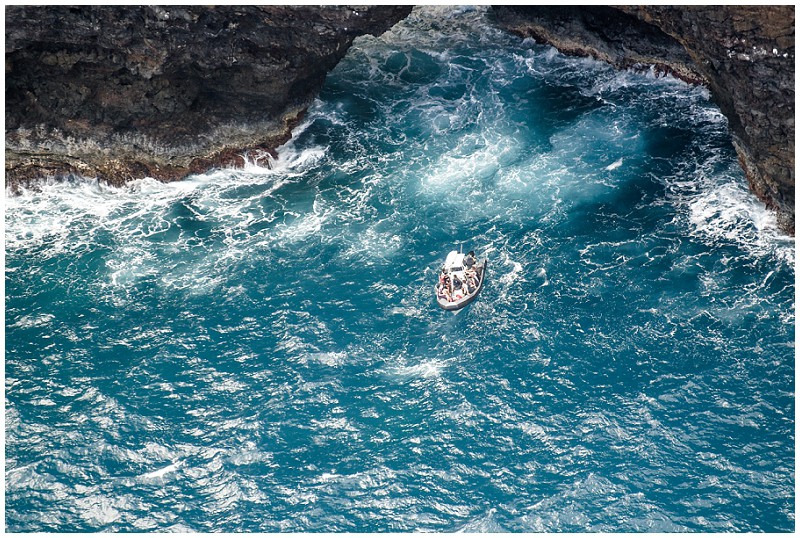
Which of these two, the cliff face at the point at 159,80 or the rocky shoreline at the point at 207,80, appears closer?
the rocky shoreline at the point at 207,80

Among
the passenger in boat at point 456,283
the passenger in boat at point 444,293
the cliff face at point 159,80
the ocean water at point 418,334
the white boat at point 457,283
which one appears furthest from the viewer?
the cliff face at point 159,80

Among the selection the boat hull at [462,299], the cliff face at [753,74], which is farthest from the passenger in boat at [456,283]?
the cliff face at [753,74]

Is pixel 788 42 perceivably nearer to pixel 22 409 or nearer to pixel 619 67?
pixel 619 67

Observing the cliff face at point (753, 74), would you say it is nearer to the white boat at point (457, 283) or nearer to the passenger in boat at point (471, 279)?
the white boat at point (457, 283)

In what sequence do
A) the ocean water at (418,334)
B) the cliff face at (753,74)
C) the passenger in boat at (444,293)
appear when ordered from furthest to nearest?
the passenger in boat at (444,293), the cliff face at (753,74), the ocean water at (418,334)

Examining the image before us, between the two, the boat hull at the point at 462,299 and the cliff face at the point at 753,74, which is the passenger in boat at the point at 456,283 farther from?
the cliff face at the point at 753,74

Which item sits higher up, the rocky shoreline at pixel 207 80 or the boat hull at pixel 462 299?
the rocky shoreline at pixel 207 80
